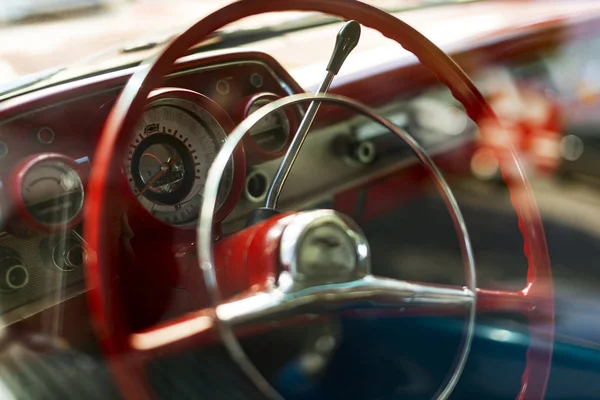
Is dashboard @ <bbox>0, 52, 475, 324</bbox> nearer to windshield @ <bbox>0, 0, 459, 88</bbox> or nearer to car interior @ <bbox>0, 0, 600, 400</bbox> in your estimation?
car interior @ <bbox>0, 0, 600, 400</bbox>

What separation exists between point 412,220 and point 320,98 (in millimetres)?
926

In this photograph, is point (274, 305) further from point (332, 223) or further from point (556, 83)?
point (556, 83)

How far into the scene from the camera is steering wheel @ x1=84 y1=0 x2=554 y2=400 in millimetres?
787

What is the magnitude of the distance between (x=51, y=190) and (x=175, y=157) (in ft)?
0.71

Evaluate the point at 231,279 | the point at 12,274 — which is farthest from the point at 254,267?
the point at 12,274

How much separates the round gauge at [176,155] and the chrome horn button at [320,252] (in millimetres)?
318

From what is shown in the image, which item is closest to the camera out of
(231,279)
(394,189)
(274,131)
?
(231,279)

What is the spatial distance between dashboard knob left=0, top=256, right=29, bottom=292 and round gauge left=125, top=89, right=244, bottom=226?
0.23 meters

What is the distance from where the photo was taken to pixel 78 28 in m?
1.57

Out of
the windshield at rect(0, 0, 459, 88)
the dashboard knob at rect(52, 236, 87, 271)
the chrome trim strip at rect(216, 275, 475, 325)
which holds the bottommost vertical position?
the chrome trim strip at rect(216, 275, 475, 325)

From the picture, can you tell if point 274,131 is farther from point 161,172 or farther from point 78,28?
point 78,28

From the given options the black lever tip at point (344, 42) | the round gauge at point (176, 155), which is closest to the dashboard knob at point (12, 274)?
the round gauge at point (176, 155)

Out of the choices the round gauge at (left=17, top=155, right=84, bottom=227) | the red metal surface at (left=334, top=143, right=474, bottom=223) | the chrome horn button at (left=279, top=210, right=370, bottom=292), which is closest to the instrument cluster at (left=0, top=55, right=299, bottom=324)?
the round gauge at (left=17, top=155, right=84, bottom=227)

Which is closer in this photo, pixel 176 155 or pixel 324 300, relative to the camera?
pixel 324 300
